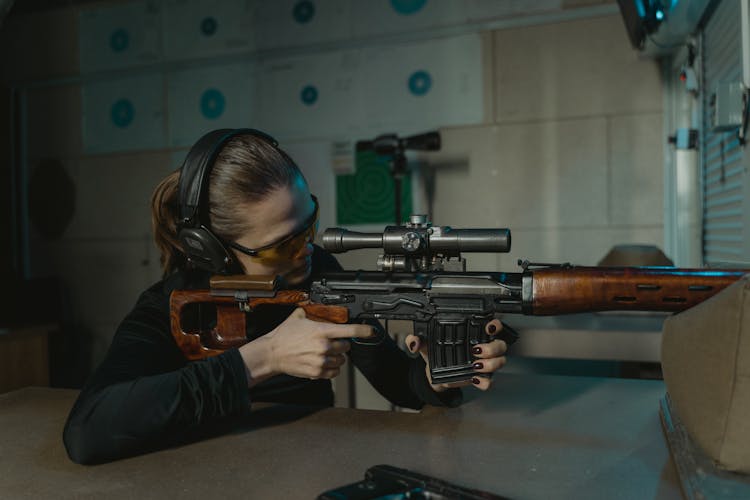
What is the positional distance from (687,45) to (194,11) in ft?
8.64

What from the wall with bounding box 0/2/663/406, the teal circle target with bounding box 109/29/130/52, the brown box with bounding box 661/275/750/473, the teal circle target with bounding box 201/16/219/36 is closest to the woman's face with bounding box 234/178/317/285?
the brown box with bounding box 661/275/750/473

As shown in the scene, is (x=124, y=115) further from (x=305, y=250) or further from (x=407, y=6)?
(x=305, y=250)

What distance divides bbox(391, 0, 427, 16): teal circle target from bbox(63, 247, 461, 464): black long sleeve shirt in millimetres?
2263

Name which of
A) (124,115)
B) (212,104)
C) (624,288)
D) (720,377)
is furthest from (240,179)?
(124,115)

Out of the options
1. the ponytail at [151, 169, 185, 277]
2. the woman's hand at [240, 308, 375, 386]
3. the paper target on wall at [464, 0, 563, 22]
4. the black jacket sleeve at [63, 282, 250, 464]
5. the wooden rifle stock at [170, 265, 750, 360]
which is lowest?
the black jacket sleeve at [63, 282, 250, 464]

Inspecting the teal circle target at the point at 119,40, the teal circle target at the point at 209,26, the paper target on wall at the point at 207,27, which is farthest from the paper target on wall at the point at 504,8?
the teal circle target at the point at 119,40

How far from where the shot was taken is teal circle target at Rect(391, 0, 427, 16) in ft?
10.1

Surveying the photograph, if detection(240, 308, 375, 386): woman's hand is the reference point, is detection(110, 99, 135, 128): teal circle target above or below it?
above

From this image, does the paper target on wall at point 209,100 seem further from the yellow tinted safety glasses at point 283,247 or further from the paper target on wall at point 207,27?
the yellow tinted safety glasses at point 283,247

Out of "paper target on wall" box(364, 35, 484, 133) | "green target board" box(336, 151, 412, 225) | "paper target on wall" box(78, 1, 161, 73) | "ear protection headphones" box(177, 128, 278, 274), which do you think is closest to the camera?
"ear protection headphones" box(177, 128, 278, 274)

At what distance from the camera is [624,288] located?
0.93 meters

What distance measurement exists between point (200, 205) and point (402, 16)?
2313 mm

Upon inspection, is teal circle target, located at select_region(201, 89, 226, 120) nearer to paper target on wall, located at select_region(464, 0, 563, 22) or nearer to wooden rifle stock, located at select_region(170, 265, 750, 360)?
paper target on wall, located at select_region(464, 0, 563, 22)

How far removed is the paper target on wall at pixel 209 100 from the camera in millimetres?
3436
